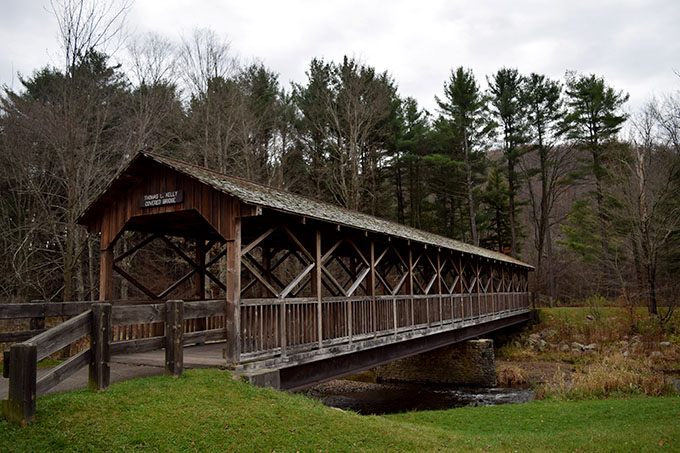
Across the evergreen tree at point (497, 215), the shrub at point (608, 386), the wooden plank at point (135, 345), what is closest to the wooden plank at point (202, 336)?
the wooden plank at point (135, 345)

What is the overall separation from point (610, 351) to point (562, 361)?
79.6 inches

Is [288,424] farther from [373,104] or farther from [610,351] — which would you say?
[373,104]

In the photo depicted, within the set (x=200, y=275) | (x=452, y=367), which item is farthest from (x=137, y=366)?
(x=452, y=367)

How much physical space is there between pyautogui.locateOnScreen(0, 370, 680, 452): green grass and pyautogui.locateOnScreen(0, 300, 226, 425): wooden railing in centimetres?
24

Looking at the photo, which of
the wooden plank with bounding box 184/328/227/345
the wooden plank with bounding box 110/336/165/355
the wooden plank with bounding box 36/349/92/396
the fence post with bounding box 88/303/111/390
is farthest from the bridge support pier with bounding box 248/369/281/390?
the wooden plank with bounding box 36/349/92/396

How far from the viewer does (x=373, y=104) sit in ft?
82.3

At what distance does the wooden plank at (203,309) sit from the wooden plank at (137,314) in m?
0.41

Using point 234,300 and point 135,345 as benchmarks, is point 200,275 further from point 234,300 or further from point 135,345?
point 135,345

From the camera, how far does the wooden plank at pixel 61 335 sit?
201 inches

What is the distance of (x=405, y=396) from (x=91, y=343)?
1269 cm

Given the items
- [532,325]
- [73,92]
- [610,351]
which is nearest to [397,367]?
[610,351]

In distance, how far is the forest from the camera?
1703 centimetres

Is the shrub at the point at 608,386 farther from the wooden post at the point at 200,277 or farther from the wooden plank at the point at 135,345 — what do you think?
the wooden plank at the point at 135,345

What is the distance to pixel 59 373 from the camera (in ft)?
17.4
